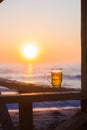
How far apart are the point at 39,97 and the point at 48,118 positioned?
4.26m

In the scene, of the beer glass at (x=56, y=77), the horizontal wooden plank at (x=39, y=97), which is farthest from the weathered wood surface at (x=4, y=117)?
the horizontal wooden plank at (x=39, y=97)

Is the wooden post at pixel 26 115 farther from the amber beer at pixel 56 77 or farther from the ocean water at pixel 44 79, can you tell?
the ocean water at pixel 44 79

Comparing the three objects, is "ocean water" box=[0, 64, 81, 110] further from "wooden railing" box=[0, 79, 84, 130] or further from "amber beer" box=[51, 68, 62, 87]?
"wooden railing" box=[0, 79, 84, 130]

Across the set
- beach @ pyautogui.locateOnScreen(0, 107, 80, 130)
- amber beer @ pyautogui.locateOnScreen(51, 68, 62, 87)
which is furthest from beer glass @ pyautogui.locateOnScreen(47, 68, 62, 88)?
beach @ pyautogui.locateOnScreen(0, 107, 80, 130)

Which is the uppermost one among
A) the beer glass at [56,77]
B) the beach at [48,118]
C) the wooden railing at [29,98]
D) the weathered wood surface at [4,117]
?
the beer glass at [56,77]

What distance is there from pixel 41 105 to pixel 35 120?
30.5ft

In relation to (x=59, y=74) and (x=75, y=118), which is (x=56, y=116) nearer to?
(x=59, y=74)

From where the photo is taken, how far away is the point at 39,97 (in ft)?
10.3

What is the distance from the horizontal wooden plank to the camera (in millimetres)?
3041

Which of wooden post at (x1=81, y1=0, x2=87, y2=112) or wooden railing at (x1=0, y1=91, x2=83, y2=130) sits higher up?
wooden post at (x1=81, y1=0, x2=87, y2=112)

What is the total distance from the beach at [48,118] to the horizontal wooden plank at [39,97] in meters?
3.17

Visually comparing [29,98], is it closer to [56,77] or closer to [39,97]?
[39,97]

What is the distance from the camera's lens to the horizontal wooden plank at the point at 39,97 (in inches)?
120

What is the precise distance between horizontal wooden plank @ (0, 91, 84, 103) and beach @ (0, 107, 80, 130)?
3.17 meters
